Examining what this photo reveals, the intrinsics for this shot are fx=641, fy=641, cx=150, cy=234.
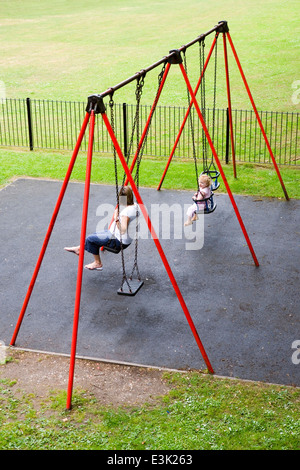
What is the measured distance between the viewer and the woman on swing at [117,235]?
9.03 m

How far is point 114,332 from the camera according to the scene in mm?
8297

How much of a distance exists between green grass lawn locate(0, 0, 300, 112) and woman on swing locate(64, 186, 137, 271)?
42.1 ft

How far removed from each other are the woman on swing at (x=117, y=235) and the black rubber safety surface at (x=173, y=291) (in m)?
0.49

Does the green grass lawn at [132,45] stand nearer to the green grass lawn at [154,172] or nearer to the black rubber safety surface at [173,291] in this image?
the green grass lawn at [154,172]

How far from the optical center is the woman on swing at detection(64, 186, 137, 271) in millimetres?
9031

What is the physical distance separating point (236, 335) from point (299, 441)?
2.08 meters

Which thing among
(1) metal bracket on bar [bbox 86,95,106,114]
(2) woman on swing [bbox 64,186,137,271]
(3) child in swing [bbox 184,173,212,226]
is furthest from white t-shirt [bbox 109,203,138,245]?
(1) metal bracket on bar [bbox 86,95,106,114]

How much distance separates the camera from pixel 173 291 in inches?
368

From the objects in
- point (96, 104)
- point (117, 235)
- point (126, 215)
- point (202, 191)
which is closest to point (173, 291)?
point (117, 235)

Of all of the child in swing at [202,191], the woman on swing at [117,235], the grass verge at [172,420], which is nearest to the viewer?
the grass verge at [172,420]

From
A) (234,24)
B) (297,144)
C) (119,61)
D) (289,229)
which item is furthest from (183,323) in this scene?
(234,24)

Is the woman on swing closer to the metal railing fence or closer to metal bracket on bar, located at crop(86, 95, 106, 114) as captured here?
metal bracket on bar, located at crop(86, 95, 106, 114)

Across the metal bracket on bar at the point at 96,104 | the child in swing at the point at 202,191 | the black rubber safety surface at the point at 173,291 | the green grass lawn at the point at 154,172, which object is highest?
the metal bracket on bar at the point at 96,104

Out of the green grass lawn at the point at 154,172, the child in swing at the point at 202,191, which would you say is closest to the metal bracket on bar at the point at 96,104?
the child in swing at the point at 202,191
